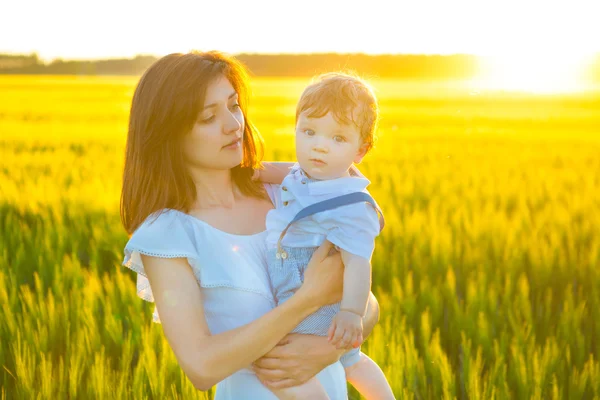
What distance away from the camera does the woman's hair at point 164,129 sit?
66.2 inches

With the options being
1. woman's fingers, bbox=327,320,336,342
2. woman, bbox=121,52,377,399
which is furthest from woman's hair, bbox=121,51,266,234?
woman's fingers, bbox=327,320,336,342

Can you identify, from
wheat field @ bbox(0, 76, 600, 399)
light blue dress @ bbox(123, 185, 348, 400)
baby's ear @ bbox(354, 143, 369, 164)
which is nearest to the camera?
light blue dress @ bbox(123, 185, 348, 400)

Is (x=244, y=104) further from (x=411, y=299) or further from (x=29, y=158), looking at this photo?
(x=29, y=158)

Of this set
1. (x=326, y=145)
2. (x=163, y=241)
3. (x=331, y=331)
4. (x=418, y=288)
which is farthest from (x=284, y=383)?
(x=418, y=288)

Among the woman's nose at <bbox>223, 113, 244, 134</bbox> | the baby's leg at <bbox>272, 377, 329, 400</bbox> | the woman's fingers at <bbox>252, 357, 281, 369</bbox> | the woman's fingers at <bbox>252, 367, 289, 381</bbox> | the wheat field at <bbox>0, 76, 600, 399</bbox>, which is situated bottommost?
the wheat field at <bbox>0, 76, 600, 399</bbox>

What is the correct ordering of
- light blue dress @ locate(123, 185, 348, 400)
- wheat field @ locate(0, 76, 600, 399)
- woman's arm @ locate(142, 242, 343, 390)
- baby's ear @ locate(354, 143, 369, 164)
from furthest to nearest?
wheat field @ locate(0, 76, 600, 399) → baby's ear @ locate(354, 143, 369, 164) → light blue dress @ locate(123, 185, 348, 400) → woman's arm @ locate(142, 242, 343, 390)

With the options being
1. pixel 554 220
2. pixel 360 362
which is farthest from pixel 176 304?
pixel 554 220

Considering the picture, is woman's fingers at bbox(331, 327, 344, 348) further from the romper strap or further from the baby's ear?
the baby's ear

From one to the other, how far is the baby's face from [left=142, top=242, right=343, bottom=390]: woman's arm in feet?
0.87

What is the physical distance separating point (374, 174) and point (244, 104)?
3827mm

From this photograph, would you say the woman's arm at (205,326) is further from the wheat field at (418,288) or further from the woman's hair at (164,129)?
the wheat field at (418,288)

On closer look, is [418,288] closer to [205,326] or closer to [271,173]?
[271,173]

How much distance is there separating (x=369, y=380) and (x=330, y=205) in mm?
471

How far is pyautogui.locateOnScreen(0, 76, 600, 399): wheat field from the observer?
217 cm
